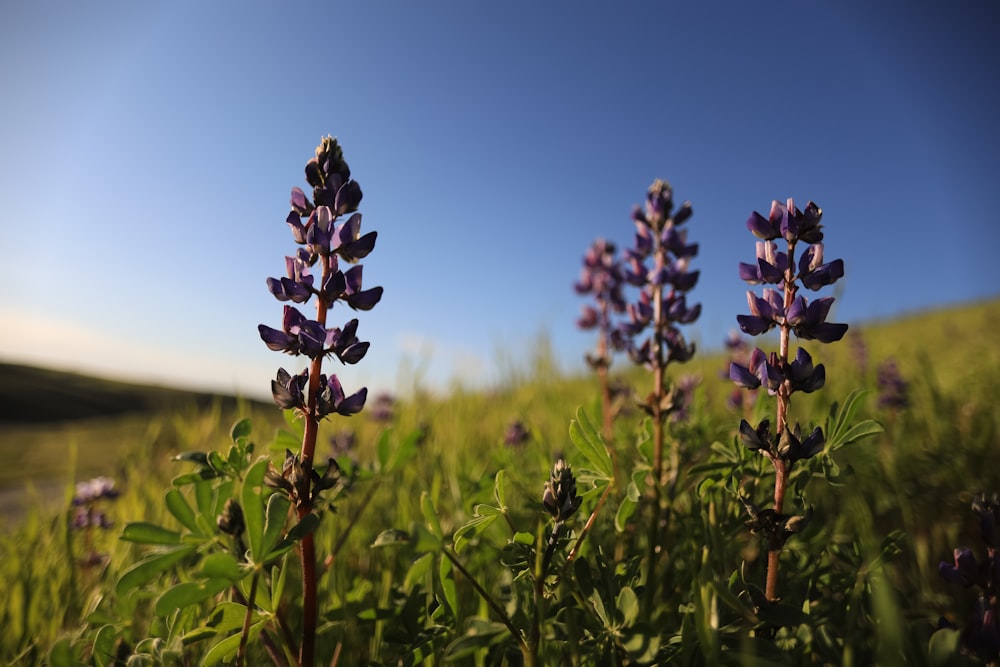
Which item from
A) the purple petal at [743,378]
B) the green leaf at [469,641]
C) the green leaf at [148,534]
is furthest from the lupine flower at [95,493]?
the purple petal at [743,378]

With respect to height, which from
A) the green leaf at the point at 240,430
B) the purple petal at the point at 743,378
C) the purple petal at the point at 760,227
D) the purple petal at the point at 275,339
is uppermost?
the purple petal at the point at 760,227

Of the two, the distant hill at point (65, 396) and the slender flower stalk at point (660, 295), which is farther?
the distant hill at point (65, 396)

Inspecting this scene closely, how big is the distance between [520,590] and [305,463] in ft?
2.29

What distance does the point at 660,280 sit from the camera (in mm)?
2291

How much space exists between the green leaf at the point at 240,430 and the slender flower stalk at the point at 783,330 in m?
1.38

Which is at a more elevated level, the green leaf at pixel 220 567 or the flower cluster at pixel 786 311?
the flower cluster at pixel 786 311

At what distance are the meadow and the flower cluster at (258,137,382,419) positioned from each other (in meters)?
0.10

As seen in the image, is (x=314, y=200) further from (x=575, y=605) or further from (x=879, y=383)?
(x=879, y=383)

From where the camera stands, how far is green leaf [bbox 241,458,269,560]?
3.59 feet

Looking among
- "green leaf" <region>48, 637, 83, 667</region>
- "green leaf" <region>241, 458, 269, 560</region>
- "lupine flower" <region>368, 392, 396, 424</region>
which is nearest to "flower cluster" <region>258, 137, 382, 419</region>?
"green leaf" <region>241, 458, 269, 560</region>

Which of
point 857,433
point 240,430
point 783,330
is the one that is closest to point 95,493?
point 240,430

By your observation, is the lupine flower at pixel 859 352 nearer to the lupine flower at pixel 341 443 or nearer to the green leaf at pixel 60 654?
the lupine flower at pixel 341 443

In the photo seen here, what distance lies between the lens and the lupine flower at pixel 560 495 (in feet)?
4.11

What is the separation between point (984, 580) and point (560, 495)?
1.16 m
